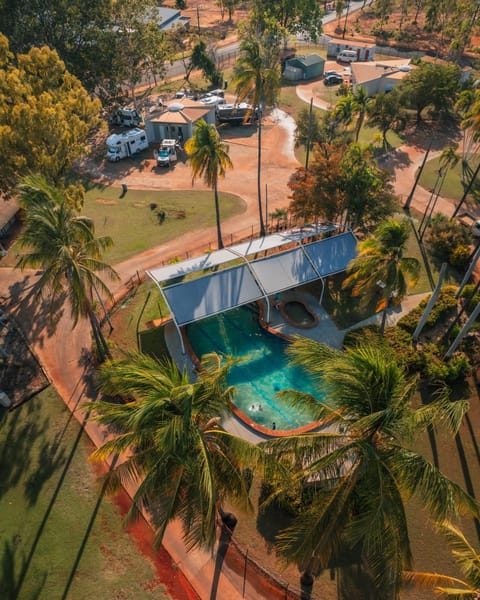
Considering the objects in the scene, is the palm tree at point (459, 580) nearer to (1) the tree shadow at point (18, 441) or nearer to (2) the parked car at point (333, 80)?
(1) the tree shadow at point (18, 441)

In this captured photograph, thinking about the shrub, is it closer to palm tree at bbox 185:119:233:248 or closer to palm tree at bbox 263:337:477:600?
palm tree at bbox 185:119:233:248

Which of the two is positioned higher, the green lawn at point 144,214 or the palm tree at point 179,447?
the palm tree at point 179,447

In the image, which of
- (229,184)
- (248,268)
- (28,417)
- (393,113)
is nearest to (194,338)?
(248,268)

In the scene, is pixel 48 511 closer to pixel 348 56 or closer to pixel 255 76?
pixel 255 76

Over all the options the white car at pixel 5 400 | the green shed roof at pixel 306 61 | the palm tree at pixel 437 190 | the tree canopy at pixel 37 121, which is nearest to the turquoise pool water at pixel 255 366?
the white car at pixel 5 400

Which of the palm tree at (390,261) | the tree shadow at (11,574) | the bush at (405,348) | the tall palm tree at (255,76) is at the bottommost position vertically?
the bush at (405,348)

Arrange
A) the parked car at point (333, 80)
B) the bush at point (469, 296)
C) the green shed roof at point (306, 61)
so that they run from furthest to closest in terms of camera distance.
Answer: the green shed roof at point (306, 61)
the parked car at point (333, 80)
the bush at point (469, 296)

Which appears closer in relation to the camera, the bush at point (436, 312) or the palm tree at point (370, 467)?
the palm tree at point (370, 467)
